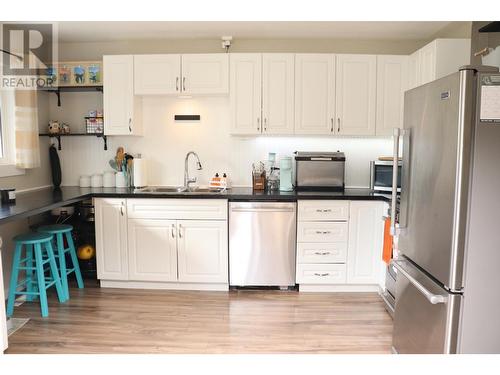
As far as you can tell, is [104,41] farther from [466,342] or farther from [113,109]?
[466,342]

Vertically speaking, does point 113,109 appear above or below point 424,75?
below

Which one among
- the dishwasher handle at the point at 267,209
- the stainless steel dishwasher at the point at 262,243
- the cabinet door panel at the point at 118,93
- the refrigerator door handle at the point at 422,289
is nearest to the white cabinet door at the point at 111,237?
the cabinet door panel at the point at 118,93

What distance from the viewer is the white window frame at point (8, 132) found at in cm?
321

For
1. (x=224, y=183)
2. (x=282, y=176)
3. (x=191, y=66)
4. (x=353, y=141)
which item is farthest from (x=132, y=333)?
(x=353, y=141)

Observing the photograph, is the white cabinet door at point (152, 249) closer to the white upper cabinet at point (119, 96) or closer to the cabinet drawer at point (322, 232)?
the white upper cabinet at point (119, 96)

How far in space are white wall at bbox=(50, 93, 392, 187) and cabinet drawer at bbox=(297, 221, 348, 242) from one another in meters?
0.76

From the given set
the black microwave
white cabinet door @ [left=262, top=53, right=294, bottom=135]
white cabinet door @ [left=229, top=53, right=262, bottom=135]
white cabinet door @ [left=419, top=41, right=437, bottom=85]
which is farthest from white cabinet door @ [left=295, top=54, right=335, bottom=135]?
white cabinet door @ [left=419, top=41, right=437, bottom=85]

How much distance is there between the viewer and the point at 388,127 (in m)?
3.47

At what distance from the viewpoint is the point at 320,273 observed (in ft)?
10.7

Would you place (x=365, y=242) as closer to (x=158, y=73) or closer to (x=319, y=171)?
(x=319, y=171)

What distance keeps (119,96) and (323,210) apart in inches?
89.9

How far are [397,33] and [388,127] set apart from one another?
0.92 m

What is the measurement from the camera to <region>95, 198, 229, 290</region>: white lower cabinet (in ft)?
10.6

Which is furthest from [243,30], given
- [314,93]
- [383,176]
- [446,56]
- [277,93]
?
[383,176]
